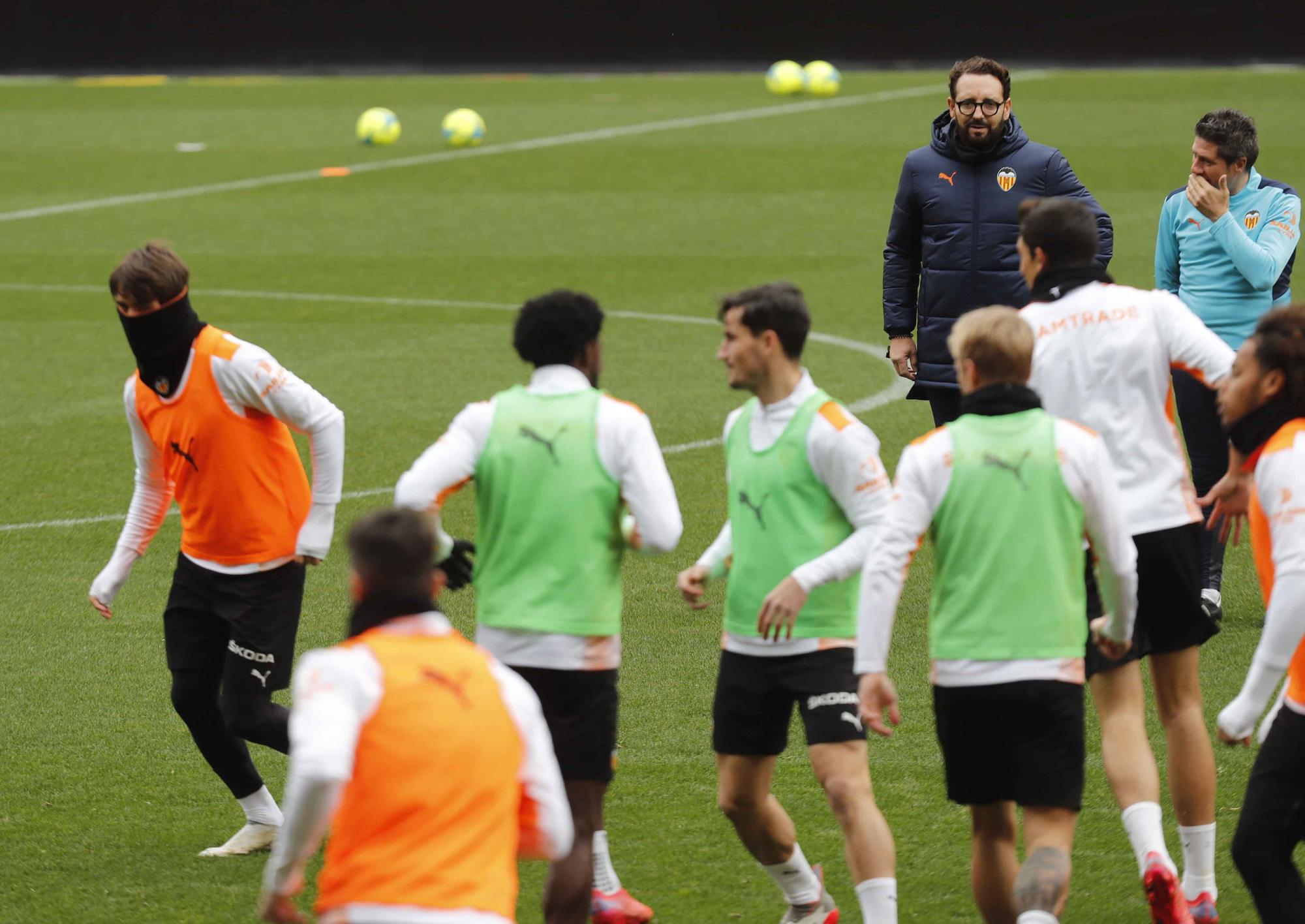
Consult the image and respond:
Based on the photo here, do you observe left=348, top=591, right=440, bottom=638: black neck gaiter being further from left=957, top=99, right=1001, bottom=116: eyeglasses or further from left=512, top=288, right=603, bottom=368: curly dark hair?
left=957, top=99, right=1001, bottom=116: eyeglasses

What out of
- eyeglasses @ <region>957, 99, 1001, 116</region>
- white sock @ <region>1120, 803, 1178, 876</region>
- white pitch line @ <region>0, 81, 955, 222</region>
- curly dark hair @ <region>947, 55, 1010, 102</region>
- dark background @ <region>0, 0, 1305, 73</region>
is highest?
dark background @ <region>0, 0, 1305, 73</region>

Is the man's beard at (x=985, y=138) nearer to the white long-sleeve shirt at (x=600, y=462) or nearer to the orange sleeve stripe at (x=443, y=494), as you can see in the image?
the white long-sleeve shirt at (x=600, y=462)

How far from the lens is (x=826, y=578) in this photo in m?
4.63

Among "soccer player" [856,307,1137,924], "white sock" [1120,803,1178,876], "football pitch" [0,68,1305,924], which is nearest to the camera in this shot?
"soccer player" [856,307,1137,924]

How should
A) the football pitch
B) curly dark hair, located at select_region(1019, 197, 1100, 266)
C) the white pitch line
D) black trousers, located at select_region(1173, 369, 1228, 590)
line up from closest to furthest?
curly dark hair, located at select_region(1019, 197, 1100, 266) < the football pitch < black trousers, located at select_region(1173, 369, 1228, 590) < the white pitch line

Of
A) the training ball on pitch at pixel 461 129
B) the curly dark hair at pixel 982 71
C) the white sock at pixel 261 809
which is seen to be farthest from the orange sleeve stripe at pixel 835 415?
the training ball on pitch at pixel 461 129

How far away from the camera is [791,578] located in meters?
4.62

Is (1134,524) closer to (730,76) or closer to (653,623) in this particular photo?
(653,623)

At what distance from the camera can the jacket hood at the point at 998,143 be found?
7398mm

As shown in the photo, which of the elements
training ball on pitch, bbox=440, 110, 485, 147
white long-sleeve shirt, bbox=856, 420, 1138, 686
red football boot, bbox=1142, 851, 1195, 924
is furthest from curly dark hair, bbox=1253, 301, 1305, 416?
training ball on pitch, bbox=440, 110, 485, 147

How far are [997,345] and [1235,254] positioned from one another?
3.79m

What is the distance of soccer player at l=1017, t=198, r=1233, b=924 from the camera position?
5039mm

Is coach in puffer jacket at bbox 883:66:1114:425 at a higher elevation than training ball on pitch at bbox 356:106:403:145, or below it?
below

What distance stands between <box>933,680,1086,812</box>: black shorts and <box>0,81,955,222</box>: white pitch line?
20.3 meters
